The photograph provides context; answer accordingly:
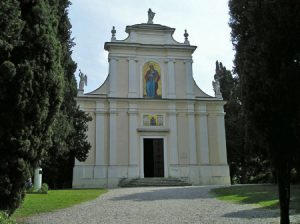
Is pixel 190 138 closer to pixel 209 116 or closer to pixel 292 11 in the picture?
pixel 209 116

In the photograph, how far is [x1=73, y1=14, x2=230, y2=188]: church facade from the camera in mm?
28984

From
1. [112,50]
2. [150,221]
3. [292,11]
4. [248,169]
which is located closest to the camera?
[292,11]

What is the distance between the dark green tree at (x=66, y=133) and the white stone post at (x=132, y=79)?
4136 mm

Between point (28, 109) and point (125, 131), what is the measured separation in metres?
20.6

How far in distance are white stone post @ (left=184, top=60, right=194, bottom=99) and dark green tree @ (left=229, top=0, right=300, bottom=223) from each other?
2202cm

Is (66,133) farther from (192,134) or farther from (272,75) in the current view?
(192,134)

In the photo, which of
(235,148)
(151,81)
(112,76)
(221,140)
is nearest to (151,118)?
(151,81)

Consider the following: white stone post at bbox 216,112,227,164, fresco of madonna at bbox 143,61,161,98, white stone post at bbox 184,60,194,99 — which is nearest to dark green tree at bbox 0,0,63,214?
fresco of madonna at bbox 143,61,161,98

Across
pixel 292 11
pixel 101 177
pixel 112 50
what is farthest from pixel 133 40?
pixel 292 11

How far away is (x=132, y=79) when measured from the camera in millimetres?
30625

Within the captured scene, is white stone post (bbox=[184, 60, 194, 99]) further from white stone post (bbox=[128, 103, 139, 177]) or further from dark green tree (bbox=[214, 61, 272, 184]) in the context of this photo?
dark green tree (bbox=[214, 61, 272, 184])

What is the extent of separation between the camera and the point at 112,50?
101 ft

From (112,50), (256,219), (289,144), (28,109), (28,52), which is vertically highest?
(112,50)

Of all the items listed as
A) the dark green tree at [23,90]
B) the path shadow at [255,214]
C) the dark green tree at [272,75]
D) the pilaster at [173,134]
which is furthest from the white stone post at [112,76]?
the dark green tree at [272,75]
